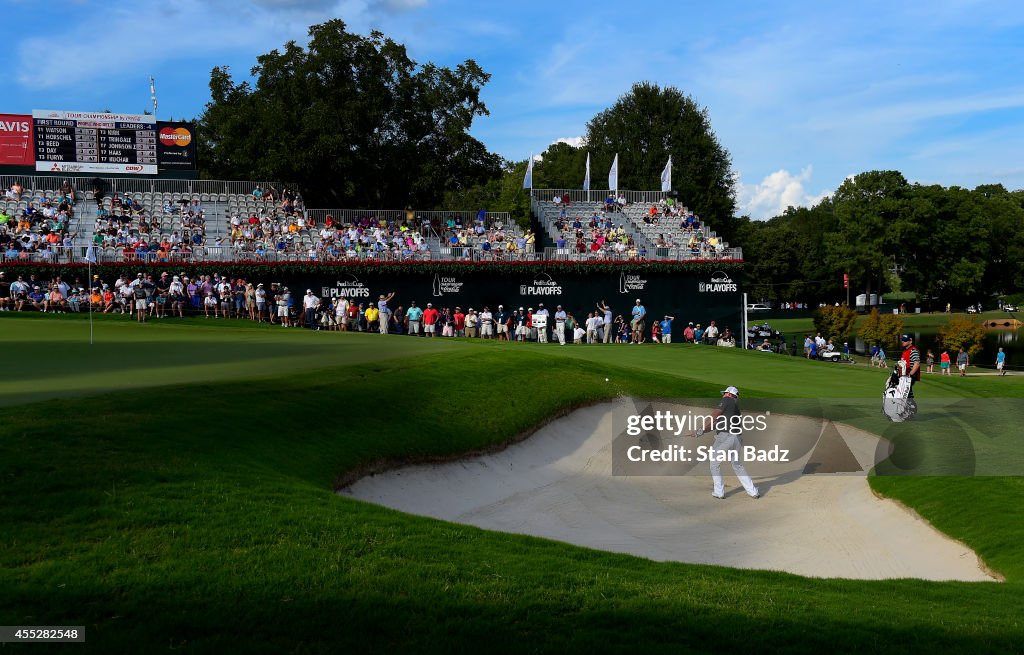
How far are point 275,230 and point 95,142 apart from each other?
12.4 metres

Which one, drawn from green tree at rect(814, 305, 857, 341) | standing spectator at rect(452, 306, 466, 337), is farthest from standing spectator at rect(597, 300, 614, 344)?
green tree at rect(814, 305, 857, 341)

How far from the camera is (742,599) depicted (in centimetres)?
908

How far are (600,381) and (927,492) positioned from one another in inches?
388

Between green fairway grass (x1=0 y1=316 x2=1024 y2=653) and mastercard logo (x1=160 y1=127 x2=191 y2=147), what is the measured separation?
36339mm

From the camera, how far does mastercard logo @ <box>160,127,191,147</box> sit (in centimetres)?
5159

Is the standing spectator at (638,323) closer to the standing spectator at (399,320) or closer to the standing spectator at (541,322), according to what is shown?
the standing spectator at (541,322)

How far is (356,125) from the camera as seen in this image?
56750 mm

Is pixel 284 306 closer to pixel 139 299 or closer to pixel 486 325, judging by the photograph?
pixel 139 299

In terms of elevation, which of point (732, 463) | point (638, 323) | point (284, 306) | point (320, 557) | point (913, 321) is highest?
point (284, 306)

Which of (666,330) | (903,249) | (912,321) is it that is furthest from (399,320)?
(903,249)

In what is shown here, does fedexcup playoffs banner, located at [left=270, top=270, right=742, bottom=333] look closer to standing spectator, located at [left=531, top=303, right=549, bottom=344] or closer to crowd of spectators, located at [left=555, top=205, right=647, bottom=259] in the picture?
crowd of spectators, located at [left=555, top=205, right=647, bottom=259]

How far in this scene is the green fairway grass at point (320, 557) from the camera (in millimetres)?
7691

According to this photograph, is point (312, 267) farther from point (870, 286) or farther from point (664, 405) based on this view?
point (870, 286)

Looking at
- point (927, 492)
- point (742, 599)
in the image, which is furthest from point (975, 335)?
point (742, 599)
